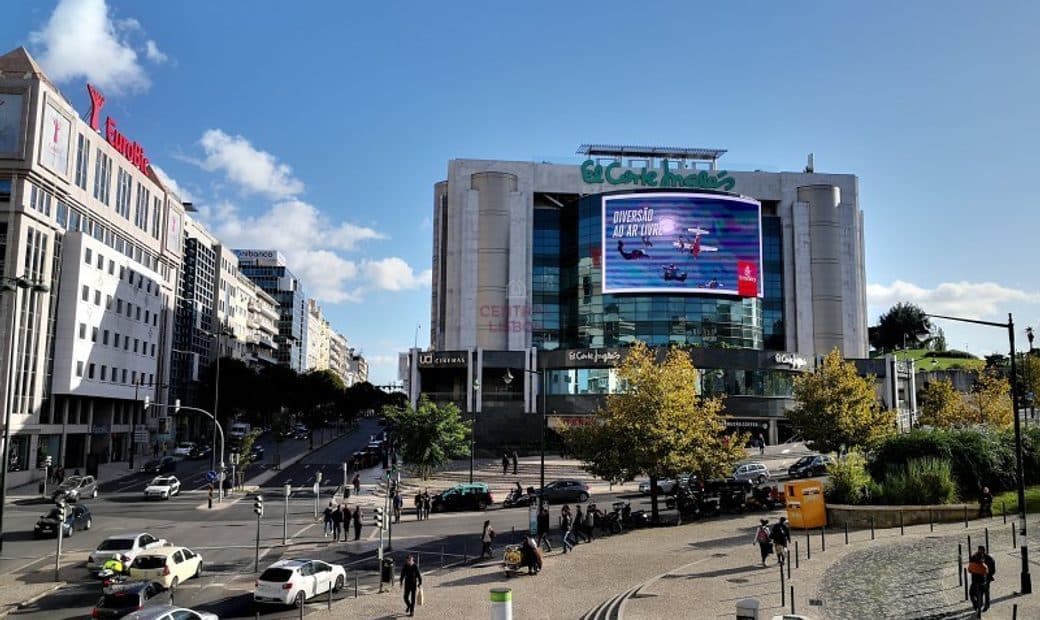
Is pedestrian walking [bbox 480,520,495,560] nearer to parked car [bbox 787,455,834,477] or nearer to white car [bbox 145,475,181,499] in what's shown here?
parked car [bbox 787,455,834,477]

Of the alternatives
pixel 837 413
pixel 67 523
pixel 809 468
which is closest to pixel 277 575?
pixel 67 523

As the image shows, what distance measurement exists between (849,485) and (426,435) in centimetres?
3195

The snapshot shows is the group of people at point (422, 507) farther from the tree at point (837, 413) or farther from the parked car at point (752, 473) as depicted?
the tree at point (837, 413)

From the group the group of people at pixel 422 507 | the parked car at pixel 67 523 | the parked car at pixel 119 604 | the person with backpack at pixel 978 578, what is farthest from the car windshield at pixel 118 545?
the person with backpack at pixel 978 578

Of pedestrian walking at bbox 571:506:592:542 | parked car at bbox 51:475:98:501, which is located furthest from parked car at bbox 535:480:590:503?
parked car at bbox 51:475:98:501

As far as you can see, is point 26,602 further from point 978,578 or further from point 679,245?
point 679,245

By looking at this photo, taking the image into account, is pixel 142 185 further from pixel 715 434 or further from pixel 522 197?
pixel 715 434

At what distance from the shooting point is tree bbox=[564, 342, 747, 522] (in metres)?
36.2

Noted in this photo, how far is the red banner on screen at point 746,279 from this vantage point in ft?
278

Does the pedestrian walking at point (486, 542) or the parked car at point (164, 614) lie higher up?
the parked car at point (164, 614)

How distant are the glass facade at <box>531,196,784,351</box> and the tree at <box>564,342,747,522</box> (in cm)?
4504

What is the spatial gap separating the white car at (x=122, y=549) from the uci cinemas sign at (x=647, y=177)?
234 ft

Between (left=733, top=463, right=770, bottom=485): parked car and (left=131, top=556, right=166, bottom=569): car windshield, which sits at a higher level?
(left=733, top=463, right=770, bottom=485): parked car

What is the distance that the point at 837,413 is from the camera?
1875 inches
